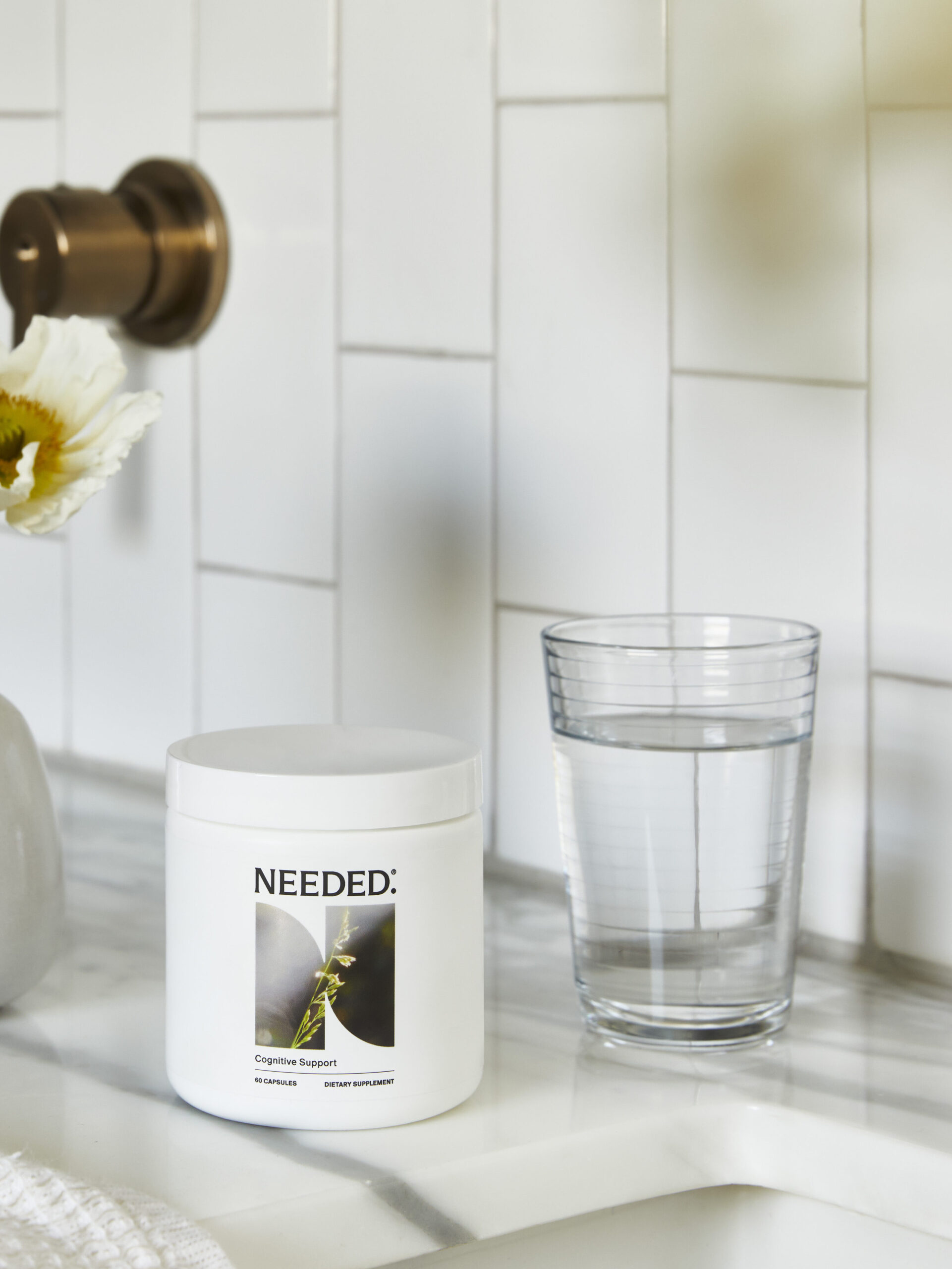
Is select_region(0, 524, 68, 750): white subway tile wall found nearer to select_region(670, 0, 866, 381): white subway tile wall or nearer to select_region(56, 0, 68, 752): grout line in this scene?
select_region(56, 0, 68, 752): grout line

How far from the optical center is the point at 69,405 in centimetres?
61

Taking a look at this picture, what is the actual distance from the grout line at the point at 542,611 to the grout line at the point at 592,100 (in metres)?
0.24

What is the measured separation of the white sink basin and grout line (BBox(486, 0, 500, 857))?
0.33 metres

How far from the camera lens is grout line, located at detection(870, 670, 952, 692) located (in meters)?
0.69

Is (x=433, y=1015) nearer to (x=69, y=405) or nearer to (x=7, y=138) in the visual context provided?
(x=69, y=405)

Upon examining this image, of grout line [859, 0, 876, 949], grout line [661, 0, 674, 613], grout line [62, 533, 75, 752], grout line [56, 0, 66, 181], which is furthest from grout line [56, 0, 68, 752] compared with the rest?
grout line [859, 0, 876, 949]

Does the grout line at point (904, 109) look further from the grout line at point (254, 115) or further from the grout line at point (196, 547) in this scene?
the grout line at point (196, 547)

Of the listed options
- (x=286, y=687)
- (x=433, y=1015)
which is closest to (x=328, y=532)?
(x=286, y=687)

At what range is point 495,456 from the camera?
2.81 ft

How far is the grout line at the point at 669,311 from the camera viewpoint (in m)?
0.76

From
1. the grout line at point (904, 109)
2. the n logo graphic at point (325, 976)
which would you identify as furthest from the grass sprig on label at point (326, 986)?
the grout line at point (904, 109)

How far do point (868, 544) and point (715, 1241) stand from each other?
291 millimetres

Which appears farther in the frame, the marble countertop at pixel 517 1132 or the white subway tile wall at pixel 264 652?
the white subway tile wall at pixel 264 652

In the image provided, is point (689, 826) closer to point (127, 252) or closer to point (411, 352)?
point (411, 352)
